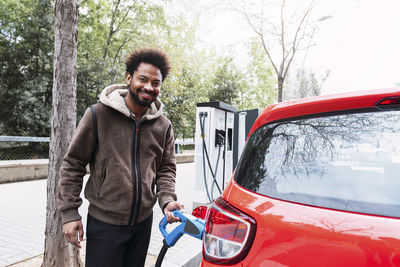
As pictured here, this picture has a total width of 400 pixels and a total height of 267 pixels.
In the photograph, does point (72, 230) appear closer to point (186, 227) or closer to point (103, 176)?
point (103, 176)

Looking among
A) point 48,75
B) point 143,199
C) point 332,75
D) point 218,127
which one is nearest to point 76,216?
point 143,199

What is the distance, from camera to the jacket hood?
2006mm

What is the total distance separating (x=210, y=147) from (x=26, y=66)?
12.3m

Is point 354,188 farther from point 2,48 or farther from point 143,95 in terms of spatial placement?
point 2,48

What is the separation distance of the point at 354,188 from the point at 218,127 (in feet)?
16.0

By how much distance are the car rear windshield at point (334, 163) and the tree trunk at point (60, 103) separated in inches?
81.1

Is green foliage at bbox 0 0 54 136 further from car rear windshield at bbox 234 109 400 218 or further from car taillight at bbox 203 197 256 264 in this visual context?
car rear windshield at bbox 234 109 400 218

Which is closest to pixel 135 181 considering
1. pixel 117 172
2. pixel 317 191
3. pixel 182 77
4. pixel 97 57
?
pixel 117 172

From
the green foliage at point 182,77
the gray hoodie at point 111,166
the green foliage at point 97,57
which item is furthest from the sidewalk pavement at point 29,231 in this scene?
the green foliage at point 182,77

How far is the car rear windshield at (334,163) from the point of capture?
45.2 inches

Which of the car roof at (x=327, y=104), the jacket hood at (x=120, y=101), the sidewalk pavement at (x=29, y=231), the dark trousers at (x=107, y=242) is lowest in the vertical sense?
the sidewalk pavement at (x=29, y=231)

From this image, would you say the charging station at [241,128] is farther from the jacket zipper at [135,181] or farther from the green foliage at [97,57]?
the jacket zipper at [135,181]

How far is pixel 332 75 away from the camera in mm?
23359

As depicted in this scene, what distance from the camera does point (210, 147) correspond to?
5.86 m
